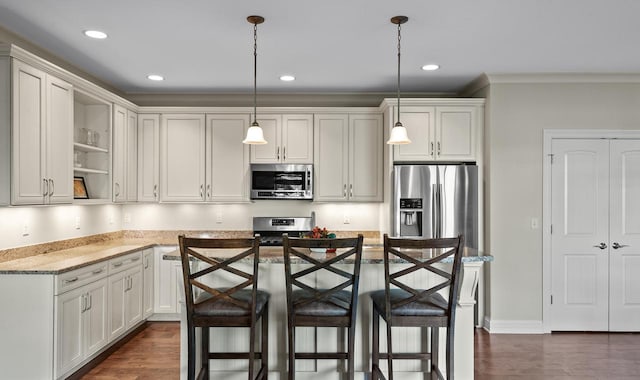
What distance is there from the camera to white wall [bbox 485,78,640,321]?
4445mm

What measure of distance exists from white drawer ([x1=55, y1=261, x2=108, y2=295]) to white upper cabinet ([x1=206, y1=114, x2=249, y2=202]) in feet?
5.31

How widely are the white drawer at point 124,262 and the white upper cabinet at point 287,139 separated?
64.6 inches

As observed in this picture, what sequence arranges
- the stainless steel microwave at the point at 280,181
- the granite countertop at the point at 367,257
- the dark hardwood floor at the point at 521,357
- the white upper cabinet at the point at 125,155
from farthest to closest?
the stainless steel microwave at the point at 280,181 < the white upper cabinet at the point at 125,155 < the dark hardwood floor at the point at 521,357 < the granite countertop at the point at 367,257

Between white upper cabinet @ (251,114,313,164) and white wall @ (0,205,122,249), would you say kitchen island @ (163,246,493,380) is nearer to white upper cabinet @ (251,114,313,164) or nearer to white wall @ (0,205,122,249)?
white wall @ (0,205,122,249)

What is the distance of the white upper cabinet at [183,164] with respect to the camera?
16.4ft

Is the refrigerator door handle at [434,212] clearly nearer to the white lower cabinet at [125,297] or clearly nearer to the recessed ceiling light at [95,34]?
the white lower cabinet at [125,297]

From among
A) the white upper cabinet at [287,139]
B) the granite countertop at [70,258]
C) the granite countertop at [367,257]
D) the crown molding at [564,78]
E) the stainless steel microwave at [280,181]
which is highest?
the crown molding at [564,78]

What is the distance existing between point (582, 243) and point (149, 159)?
492cm

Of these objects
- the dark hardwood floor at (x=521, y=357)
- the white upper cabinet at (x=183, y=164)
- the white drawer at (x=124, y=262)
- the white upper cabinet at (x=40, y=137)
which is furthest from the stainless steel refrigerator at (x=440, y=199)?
the white upper cabinet at (x=40, y=137)

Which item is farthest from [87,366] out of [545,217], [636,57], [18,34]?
[636,57]

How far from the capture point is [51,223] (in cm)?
390

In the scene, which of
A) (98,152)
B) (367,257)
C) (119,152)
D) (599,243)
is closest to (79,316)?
(98,152)

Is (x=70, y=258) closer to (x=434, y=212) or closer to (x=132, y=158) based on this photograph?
(x=132, y=158)

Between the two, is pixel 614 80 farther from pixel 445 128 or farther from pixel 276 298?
pixel 276 298
